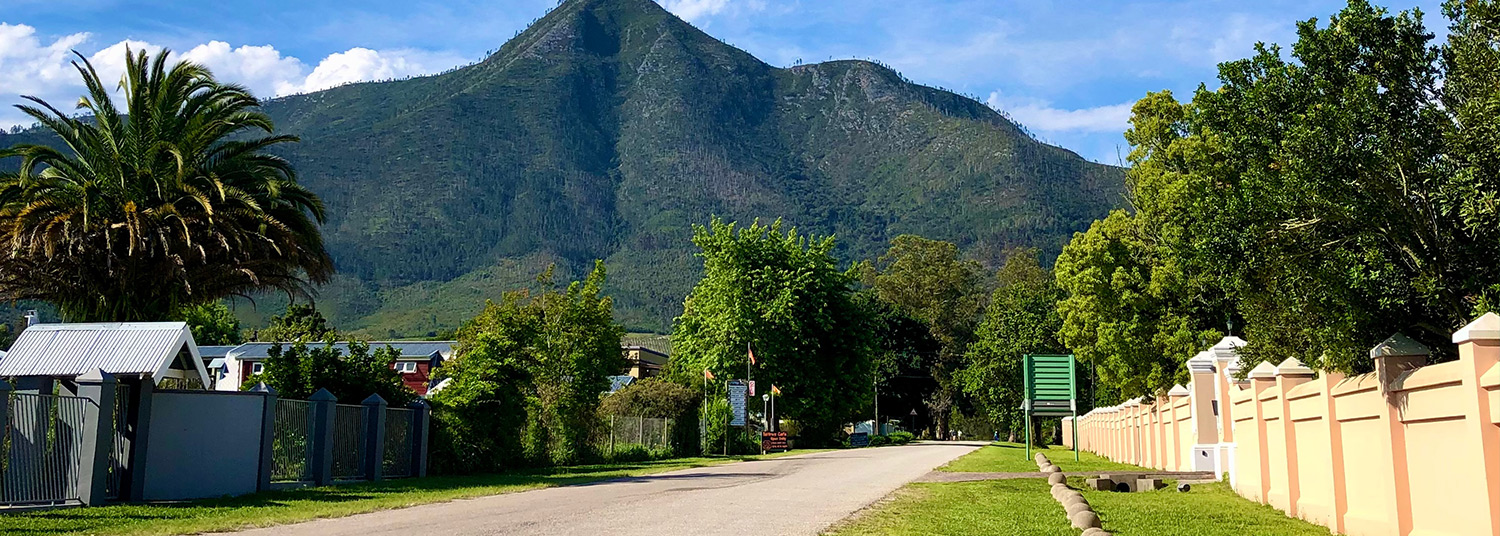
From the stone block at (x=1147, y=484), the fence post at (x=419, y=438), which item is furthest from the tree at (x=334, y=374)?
the stone block at (x=1147, y=484)

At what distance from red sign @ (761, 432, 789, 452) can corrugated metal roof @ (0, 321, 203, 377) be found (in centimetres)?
3378

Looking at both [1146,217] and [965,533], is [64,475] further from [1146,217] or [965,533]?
[1146,217]

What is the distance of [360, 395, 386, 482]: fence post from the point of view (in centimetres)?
2367

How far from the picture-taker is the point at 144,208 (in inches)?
858

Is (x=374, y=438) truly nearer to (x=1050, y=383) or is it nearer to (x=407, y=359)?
(x=1050, y=383)

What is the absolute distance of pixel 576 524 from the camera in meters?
13.2

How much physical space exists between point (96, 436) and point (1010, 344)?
58006mm

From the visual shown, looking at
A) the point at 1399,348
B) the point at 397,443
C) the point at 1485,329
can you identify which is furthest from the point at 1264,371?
the point at 397,443

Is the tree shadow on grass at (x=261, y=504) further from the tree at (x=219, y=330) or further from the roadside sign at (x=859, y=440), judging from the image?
the tree at (x=219, y=330)

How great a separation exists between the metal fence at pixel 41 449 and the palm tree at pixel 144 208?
5.68 m

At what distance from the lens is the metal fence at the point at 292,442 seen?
806 inches

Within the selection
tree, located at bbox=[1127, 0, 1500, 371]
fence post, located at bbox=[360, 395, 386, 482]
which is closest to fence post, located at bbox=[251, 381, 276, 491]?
fence post, located at bbox=[360, 395, 386, 482]

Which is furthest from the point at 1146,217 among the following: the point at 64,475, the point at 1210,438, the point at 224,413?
the point at 64,475

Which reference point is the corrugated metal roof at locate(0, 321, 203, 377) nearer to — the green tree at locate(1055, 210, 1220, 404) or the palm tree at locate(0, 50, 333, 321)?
the palm tree at locate(0, 50, 333, 321)
